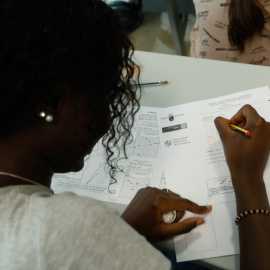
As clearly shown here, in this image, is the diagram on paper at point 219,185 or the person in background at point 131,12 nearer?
the diagram on paper at point 219,185

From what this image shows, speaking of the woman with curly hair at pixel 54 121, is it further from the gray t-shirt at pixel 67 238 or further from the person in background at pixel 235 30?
the person in background at pixel 235 30

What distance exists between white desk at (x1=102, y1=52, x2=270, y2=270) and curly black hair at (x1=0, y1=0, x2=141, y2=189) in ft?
1.14

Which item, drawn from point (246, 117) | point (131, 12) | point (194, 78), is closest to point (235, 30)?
point (194, 78)

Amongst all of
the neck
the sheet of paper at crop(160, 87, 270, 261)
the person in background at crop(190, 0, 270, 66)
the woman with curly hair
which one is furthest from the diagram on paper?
the person in background at crop(190, 0, 270, 66)

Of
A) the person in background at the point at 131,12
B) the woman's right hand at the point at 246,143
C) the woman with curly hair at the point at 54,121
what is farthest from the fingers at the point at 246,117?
the person in background at the point at 131,12

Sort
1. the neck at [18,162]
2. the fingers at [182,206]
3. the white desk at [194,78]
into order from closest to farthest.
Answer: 1. the neck at [18,162]
2. the fingers at [182,206]
3. the white desk at [194,78]

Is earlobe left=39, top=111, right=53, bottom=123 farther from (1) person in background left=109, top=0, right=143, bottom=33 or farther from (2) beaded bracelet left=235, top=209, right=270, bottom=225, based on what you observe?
(1) person in background left=109, top=0, right=143, bottom=33

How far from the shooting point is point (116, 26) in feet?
1.68

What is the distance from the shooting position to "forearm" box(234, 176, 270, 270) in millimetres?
526

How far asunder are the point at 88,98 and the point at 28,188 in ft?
0.56

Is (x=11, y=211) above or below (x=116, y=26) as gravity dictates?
below

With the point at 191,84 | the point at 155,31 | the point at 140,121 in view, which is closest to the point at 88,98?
the point at 140,121

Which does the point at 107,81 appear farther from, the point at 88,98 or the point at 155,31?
the point at 155,31

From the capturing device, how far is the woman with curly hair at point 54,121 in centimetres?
39
